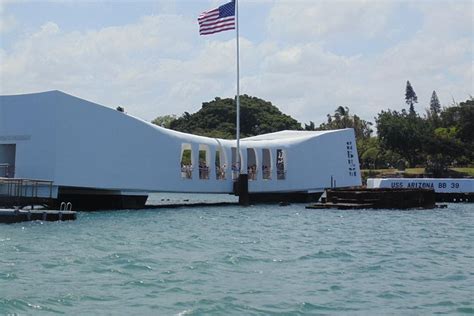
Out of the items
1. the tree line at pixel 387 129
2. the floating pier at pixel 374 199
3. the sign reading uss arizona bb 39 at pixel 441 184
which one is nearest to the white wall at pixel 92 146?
the floating pier at pixel 374 199

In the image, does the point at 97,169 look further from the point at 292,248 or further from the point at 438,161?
the point at 438,161

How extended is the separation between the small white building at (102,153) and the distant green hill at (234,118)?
4716 centimetres

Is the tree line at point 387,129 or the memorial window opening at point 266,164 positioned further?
the tree line at point 387,129

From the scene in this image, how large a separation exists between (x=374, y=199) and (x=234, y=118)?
56.8 m

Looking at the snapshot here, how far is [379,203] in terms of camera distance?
38875mm

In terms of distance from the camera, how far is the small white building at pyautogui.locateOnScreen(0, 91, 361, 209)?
3291 cm

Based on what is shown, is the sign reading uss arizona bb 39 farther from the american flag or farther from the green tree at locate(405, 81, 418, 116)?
the green tree at locate(405, 81, 418, 116)

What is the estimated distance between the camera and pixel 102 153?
35094 millimetres

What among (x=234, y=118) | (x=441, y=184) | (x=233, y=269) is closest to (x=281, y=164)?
(x=441, y=184)

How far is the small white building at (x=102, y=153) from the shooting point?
3291 centimetres

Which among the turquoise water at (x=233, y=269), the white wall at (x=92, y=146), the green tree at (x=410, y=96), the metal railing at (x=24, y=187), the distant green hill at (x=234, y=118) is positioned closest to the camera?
the turquoise water at (x=233, y=269)

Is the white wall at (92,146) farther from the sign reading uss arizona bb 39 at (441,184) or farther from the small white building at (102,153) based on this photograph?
the sign reading uss arizona bb 39 at (441,184)

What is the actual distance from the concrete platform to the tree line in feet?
166

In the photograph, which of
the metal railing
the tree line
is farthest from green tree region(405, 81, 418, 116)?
the metal railing
